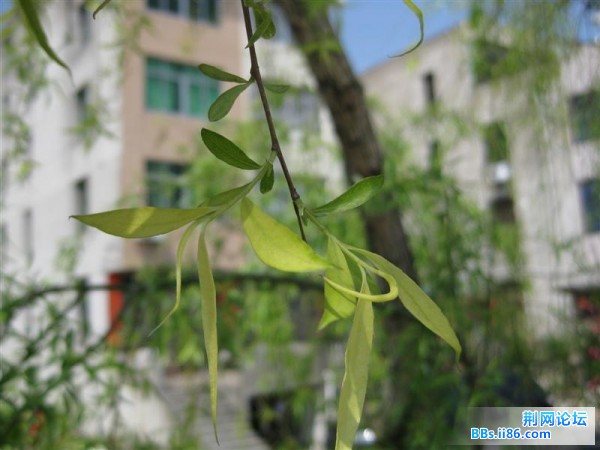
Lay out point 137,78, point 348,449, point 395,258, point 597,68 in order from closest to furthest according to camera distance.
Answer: point 348,449
point 597,68
point 395,258
point 137,78

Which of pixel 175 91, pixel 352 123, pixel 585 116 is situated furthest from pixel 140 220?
pixel 175 91

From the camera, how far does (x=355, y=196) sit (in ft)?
0.78

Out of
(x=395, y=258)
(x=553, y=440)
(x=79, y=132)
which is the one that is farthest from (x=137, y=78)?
(x=553, y=440)

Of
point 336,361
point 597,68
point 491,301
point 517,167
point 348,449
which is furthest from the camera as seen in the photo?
point 336,361

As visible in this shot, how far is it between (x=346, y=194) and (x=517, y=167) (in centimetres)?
101

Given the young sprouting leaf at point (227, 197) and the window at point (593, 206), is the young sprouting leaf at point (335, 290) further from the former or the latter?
the window at point (593, 206)

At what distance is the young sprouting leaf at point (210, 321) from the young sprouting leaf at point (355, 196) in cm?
4

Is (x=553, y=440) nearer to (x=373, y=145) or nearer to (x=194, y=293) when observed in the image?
(x=373, y=145)

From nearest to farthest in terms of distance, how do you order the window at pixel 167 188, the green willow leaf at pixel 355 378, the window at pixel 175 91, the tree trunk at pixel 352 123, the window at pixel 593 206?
the green willow leaf at pixel 355 378 → the window at pixel 593 206 → the tree trunk at pixel 352 123 → the window at pixel 167 188 → the window at pixel 175 91

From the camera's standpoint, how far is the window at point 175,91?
5.51 metres

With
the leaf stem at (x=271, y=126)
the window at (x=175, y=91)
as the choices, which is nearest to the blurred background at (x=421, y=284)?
the leaf stem at (x=271, y=126)

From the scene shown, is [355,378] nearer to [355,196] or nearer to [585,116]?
[355,196]

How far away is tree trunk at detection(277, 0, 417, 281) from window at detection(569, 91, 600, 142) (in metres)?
0.28

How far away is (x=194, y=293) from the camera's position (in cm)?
117
